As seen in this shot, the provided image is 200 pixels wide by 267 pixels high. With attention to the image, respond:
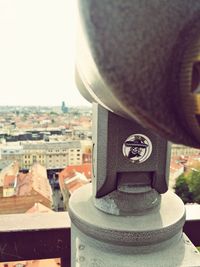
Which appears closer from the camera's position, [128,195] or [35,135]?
[128,195]

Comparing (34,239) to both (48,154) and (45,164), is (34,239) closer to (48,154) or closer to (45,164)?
(48,154)

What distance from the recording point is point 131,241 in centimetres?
49

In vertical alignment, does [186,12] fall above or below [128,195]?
above

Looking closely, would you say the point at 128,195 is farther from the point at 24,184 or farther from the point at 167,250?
the point at 24,184

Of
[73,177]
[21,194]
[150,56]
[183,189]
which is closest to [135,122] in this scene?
[150,56]

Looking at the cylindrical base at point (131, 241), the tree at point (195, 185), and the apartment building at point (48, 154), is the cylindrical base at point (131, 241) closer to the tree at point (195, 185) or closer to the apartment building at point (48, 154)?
the tree at point (195, 185)

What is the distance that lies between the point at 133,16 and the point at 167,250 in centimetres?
44

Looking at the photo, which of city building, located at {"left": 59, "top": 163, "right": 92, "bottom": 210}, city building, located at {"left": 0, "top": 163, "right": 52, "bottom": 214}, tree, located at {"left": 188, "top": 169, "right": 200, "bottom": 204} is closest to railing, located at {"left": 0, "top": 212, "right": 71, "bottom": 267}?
city building, located at {"left": 0, "top": 163, "right": 52, "bottom": 214}

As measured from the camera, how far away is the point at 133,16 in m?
0.19

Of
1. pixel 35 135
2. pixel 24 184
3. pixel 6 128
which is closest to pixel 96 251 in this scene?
pixel 24 184

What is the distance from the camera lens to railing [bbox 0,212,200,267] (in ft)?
2.21

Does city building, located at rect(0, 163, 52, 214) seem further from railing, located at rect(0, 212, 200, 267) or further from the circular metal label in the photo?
the circular metal label

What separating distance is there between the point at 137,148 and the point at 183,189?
32.5ft

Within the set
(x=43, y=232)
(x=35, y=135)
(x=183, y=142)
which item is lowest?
(x=35, y=135)
